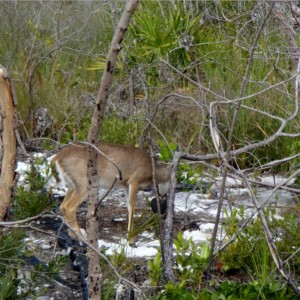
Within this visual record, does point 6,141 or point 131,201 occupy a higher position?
point 6,141

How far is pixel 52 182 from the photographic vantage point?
793 centimetres

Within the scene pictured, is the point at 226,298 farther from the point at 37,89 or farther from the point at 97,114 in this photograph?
the point at 37,89

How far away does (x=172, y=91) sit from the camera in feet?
32.2

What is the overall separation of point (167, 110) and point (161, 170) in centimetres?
210

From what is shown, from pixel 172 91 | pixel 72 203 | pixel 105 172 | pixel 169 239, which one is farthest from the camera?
pixel 172 91

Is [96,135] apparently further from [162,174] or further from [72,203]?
[162,174]

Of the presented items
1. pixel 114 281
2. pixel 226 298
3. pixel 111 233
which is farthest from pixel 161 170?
pixel 226 298

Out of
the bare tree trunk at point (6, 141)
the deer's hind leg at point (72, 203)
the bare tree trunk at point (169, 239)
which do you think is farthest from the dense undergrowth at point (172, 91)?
the bare tree trunk at point (6, 141)

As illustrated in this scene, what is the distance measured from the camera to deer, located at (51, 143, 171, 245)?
7.33 m

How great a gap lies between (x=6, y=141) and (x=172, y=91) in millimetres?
5197

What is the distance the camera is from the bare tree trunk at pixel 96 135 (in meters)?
3.97

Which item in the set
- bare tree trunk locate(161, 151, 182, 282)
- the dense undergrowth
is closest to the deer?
the dense undergrowth

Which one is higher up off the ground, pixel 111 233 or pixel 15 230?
pixel 15 230

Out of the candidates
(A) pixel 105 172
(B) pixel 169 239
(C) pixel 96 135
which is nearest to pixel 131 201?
(A) pixel 105 172
